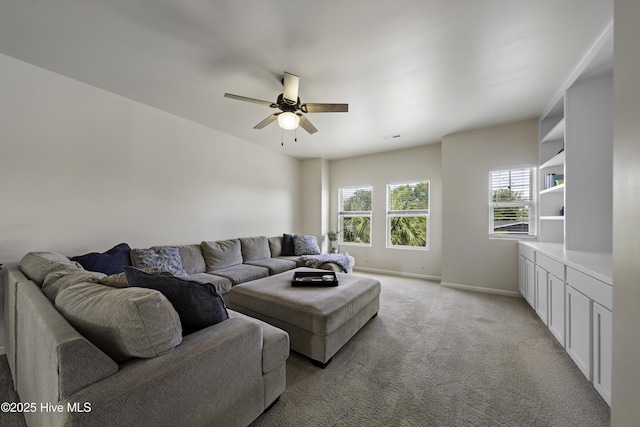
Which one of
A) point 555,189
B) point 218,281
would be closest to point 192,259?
point 218,281

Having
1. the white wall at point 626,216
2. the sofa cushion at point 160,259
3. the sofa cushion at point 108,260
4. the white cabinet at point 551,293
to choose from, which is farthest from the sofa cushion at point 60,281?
the white cabinet at point 551,293

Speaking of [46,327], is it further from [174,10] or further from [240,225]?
[240,225]

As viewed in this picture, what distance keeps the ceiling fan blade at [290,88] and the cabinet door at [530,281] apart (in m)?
3.41

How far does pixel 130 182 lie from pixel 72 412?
2.92 m

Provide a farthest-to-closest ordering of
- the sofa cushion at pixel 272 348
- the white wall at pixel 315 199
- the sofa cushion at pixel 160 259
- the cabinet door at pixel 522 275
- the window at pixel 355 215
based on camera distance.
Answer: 1. the white wall at pixel 315 199
2. the window at pixel 355 215
3. the cabinet door at pixel 522 275
4. the sofa cushion at pixel 160 259
5. the sofa cushion at pixel 272 348

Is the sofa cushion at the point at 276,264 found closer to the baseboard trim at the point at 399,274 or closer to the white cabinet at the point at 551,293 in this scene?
the baseboard trim at the point at 399,274

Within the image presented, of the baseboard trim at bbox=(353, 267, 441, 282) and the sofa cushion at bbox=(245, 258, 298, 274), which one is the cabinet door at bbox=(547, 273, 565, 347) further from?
the sofa cushion at bbox=(245, 258, 298, 274)

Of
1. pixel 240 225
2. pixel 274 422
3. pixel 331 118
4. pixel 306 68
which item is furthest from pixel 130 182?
pixel 274 422

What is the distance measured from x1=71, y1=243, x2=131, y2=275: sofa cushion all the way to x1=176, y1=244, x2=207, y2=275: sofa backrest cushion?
2.00 feet

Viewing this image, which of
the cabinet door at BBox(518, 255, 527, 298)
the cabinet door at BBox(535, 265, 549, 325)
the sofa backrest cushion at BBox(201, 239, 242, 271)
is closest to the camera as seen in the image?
the cabinet door at BBox(535, 265, 549, 325)

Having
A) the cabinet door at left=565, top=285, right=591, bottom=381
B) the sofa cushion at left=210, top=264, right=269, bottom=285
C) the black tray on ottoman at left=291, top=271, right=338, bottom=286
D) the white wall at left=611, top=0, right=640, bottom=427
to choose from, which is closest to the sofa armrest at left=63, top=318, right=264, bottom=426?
the black tray on ottoman at left=291, top=271, right=338, bottom=286

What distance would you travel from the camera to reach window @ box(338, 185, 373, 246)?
18.3 ft

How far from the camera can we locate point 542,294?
2.61 m

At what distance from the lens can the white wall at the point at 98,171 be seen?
2.23m
